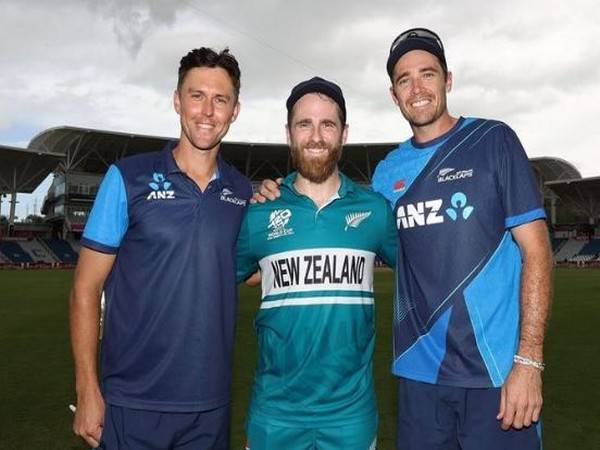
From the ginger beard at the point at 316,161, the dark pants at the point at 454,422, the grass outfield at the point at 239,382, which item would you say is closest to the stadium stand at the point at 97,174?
the grass outfield at the point at 239,382

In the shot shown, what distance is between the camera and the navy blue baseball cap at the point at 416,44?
3342mm

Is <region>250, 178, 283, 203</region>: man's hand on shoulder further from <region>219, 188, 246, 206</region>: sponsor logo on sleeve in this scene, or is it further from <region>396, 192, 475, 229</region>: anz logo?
<region>396, 192, 475, 229</region>: anz logo

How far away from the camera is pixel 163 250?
9.43 feet

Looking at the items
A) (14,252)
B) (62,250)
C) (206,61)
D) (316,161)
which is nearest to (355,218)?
(316,161)

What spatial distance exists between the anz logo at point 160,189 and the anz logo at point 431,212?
1.39m

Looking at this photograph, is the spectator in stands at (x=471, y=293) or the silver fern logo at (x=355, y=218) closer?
the spectator in stands at (x=471, y=293)

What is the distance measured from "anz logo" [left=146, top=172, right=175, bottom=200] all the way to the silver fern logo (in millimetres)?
1050

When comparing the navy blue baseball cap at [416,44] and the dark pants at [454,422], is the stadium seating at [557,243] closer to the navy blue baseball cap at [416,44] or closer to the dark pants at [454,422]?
the navy blue baseball cap at [416,44]

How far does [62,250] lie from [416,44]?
59.9m

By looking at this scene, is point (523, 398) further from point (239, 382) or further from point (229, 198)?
point (239, 382)

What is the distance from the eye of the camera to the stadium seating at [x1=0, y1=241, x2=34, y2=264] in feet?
169

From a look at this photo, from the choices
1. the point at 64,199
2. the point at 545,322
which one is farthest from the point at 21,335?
the point at 64,199

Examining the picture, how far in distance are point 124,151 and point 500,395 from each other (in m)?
58.8

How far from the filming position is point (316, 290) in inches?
121
